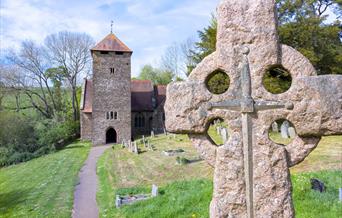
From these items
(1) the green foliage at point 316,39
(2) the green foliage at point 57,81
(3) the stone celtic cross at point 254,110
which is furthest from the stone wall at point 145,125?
(3) the stone celtic cross at point 254,110

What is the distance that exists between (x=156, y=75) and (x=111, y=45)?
23.7 meters

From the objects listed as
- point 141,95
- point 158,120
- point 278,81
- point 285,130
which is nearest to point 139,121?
point 158,120

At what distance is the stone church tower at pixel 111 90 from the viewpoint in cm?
3591

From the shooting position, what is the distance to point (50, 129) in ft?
113

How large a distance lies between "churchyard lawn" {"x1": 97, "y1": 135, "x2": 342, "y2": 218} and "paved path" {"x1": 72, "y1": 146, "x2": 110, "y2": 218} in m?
0.31

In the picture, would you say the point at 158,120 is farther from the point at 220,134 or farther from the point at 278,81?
the point at 278,81

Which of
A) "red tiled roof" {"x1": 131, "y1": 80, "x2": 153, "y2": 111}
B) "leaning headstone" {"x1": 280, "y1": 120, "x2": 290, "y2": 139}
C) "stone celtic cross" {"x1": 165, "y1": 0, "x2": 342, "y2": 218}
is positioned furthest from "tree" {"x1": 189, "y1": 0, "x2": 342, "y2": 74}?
"stone celtic cross" {"x1": 165, "y1": 0, "x2": 342, "y2": 218}

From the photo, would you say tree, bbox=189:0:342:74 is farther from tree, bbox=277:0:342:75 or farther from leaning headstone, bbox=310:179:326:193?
leaning headstone, bbox=310:179:326:193

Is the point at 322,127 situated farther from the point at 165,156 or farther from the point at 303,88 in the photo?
the point at 165,156

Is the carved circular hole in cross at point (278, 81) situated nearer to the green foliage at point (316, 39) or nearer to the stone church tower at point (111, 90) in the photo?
the green foliage at point (316, 39)

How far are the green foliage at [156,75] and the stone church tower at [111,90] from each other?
2003 cm

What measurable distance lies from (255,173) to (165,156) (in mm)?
17988

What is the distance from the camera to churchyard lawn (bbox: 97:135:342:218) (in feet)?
22.9

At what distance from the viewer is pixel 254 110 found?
3500 mm
